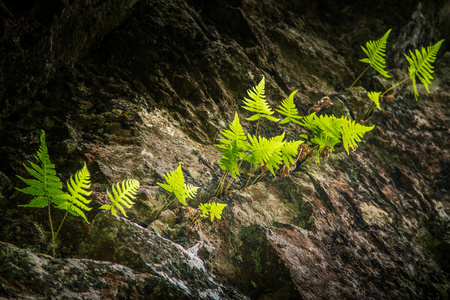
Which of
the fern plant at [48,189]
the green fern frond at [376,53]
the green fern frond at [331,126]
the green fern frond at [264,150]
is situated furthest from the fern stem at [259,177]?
the green fern frond at [376,53]

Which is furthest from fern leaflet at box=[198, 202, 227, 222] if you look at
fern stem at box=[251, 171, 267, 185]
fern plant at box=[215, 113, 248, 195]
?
fern stem at box=[251, 171, 267, 185]

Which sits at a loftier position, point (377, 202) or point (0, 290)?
point (377, 202)

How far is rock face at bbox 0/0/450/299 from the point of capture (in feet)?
6.70

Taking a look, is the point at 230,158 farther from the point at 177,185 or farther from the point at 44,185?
the point at 44,185

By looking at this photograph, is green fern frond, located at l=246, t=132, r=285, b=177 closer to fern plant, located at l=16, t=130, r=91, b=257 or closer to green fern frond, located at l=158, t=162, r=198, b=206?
green fern frond, located at l=158, t=162, r=198, b=206

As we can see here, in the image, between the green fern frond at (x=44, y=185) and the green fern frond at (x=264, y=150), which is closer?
the green fern frond at (x=44, y=185)

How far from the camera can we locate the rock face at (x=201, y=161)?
204cm

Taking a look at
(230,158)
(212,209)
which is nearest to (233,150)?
(230,158)

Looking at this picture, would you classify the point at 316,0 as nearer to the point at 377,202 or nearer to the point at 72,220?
the point at 377,202

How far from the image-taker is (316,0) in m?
5.63

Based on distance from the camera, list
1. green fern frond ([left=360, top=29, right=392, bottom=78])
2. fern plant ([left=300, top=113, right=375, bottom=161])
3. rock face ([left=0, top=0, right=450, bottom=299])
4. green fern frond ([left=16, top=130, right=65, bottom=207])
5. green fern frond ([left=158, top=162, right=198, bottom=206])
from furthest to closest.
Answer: green fern frond ([left=360, top=29, right=392, bottom=78]) < fern plant ([left=300, top=113, right=375, bottom=161]) < green fern frond ([left=158, top=162, right=198, bottom=206]) < rock face ([left=0, top=0, right=450, bottom=299]) < green fern frond ([left=16, top=130, right=65, bottom=207])

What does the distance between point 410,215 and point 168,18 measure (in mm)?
4523

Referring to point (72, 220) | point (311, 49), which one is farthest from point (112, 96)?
point (311, 49)

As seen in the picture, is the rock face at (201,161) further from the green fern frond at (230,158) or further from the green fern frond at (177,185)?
the green fern frond at (230,158)
